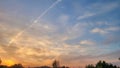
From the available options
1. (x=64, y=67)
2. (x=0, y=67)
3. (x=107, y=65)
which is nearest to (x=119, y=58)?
(x=107, y=65)

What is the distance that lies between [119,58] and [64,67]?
41543 millimetres

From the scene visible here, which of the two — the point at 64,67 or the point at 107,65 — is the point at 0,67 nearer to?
the point at 64,67

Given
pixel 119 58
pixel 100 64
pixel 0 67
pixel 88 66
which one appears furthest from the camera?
pixel 0 67

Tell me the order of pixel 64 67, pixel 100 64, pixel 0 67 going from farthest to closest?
1. pixel 0 67
2. pixel 64 67
3. pixel 100 64

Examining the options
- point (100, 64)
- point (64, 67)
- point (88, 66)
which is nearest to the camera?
point (100, 64)

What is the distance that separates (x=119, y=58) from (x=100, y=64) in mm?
12116

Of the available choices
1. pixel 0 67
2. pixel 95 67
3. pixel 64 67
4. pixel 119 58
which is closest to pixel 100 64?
pixel 95 67

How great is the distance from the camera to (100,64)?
115125mm

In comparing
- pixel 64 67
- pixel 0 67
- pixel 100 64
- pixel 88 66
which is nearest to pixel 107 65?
pixel 100 64

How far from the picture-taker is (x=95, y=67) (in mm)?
116562

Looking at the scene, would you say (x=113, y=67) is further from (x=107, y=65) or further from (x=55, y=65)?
(x=55, y=65)

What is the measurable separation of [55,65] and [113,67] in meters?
38.6

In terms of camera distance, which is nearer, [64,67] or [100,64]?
[100,64]

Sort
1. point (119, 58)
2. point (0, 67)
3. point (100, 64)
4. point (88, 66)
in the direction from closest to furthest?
1. point (119, 58)
2. point (100, 64)
3. point (88, 66)
4. point (0, 67)
